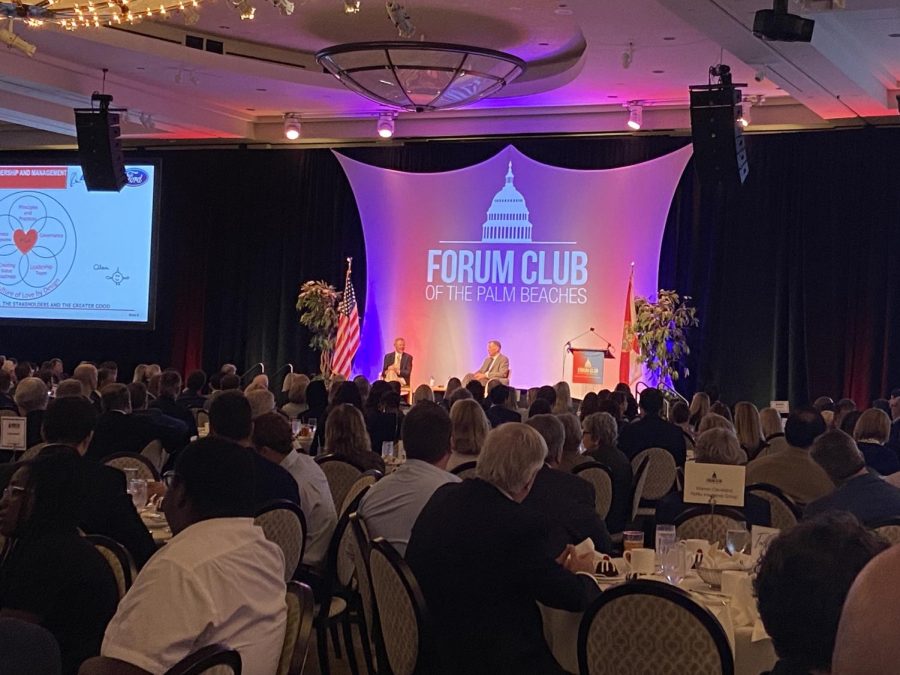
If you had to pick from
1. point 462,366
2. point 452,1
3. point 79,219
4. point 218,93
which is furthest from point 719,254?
point 79,219

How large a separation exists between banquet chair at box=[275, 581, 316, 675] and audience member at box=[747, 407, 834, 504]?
3490 millimetres

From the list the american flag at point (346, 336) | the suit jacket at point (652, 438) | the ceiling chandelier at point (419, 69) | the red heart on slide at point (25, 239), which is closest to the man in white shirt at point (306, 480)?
the suit jacket at point (652, 438)

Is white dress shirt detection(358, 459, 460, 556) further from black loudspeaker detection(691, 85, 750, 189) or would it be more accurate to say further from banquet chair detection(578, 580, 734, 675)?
black loudspeaker detection(691, 85, 750, 189)

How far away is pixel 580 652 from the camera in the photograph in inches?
139

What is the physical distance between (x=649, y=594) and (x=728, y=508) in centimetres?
184

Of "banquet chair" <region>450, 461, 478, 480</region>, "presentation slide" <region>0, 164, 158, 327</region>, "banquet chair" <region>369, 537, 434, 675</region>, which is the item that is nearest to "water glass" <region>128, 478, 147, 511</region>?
"banquet chair" <region>450, 461, 478, 480</region>

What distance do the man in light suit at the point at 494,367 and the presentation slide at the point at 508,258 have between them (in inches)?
17.4

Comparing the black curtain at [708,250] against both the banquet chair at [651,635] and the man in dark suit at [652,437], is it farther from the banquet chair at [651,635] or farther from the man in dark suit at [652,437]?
the banquet chair at [651,635]

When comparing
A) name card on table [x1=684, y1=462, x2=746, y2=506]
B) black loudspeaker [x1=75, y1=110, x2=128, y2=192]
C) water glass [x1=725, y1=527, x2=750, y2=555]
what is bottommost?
water glass [x1=725, y1=527, x2=750, y2=555]

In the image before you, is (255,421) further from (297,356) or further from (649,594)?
(297,356)

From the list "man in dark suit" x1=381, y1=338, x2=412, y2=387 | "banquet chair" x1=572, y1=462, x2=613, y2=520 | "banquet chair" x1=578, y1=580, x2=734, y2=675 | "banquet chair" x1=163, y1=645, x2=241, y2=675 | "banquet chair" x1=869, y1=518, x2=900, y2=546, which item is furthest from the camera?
"man in dark suit" x1=381, y1=338, x2=412, y2=387

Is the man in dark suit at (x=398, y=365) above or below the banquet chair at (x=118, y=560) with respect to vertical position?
above

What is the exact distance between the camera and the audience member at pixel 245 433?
5168 millimetres

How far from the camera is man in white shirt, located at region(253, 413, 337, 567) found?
5527 millimetres
